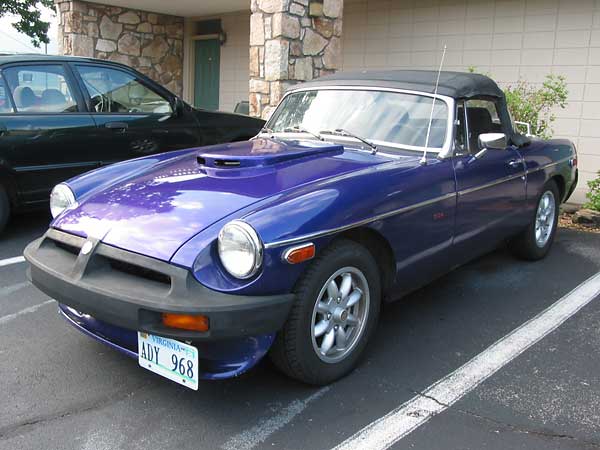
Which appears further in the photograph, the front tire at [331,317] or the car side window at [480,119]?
the car side window at [480,119]

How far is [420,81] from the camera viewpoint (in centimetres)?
396

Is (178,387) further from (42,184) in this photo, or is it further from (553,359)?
(42,184)

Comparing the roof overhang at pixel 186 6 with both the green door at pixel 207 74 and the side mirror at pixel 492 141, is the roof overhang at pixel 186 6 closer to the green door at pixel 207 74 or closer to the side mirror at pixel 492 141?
the green door at pixel 207 74

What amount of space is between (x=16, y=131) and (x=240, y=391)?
354 centimetres

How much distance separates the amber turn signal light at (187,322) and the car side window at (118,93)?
Answer: 392cm

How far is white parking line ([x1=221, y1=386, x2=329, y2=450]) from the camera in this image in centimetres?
246

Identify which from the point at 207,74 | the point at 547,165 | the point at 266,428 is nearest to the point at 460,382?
the point at 266,428

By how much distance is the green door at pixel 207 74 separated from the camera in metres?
12.6

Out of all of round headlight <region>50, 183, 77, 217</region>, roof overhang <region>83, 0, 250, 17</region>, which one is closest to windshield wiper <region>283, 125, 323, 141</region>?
round headlight <region>50, 183, 77, 217</region>

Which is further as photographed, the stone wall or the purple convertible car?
the stone wall

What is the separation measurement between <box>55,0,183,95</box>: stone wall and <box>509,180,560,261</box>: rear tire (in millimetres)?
8942

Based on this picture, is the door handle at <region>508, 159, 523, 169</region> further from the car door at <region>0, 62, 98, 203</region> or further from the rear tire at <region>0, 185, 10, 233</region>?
the rear tire at <region>0, 185, 10, 233</region>

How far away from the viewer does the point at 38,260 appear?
2908mm

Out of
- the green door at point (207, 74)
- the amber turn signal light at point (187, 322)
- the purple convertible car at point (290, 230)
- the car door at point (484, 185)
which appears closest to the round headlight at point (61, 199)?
the purple convertible car at point (290, 230)
